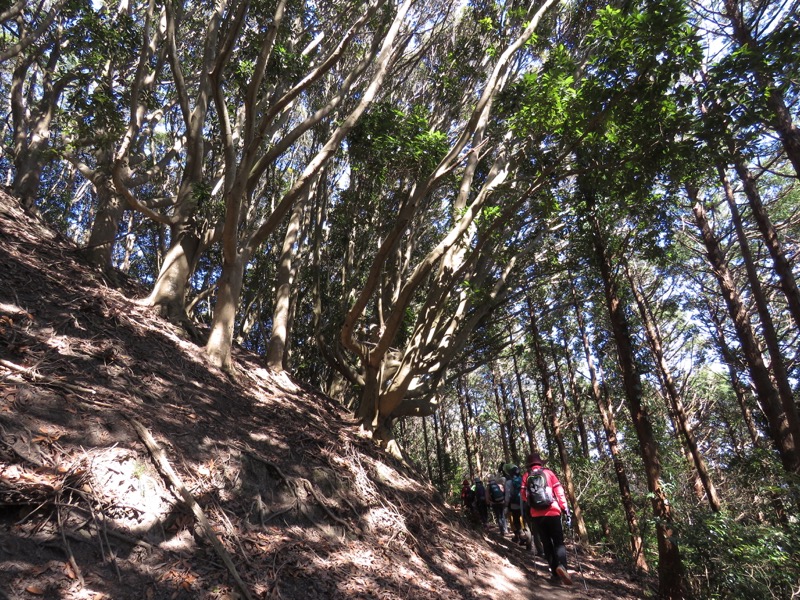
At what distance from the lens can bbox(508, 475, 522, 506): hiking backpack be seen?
342 inches

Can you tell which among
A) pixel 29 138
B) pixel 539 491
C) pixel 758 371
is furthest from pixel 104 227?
pixel 758 371

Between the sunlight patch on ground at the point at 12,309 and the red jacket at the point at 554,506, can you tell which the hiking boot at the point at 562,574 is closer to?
the red jacket at the point at 554,506

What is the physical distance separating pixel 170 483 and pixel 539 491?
431 cm

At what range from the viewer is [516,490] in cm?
877

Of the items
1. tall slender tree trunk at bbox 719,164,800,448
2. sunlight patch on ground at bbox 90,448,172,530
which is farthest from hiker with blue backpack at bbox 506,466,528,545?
sunlight patch on ground at bbox 90,448,172,530

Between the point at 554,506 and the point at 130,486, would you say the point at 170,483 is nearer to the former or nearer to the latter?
the point at 130,486

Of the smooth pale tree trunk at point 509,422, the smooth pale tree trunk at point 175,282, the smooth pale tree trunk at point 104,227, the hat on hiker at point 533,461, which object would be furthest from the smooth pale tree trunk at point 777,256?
the smooth pale tree trunk at point 509,422

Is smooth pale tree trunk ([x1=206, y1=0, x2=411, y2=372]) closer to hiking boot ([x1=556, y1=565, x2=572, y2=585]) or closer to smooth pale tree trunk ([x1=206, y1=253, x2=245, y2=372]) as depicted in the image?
smooth pale tree trunk ([x1=206, y1=253, x2=245, y2=372])

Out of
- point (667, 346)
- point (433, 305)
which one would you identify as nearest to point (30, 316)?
point (433, 305)

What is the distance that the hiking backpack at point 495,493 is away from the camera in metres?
10.2

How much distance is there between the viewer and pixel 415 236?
11312 millimetres

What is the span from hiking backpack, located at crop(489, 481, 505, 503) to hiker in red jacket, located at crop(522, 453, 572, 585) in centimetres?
428

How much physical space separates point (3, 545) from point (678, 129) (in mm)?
7335

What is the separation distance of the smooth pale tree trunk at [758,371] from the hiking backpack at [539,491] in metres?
3.72
